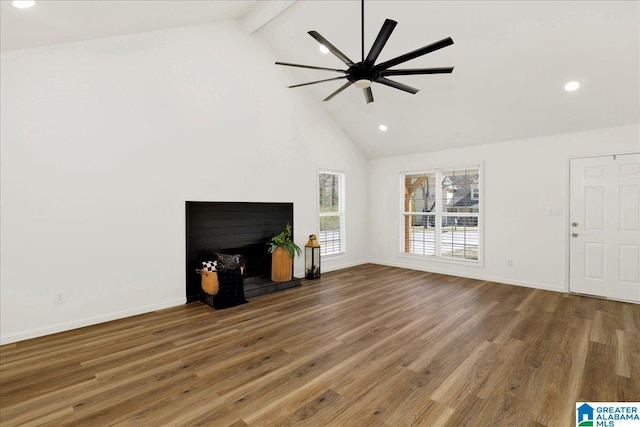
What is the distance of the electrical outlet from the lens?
11.0 ft

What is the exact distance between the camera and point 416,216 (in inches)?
265

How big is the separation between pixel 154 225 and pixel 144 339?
145cm

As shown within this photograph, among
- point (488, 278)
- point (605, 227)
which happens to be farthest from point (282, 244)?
point (605, 227)

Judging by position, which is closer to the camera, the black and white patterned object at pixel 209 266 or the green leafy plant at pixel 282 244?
the black and white patterned object at pixel 209 266

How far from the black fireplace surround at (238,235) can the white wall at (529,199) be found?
3369mm

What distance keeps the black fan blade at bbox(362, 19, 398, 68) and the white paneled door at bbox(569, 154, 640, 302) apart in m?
3.98

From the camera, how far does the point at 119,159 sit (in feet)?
12.3

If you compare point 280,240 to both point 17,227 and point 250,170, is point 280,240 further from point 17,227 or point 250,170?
point 17,227

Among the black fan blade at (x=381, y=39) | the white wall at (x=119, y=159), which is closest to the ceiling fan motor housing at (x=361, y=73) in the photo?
the black fan blade at (x=381, y=39)

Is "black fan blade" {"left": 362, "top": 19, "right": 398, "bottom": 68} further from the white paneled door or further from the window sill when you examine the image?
the window sill

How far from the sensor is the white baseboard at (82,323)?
3.16 meters

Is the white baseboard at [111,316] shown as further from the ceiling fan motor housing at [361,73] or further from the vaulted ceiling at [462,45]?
the ceiling fan motor housing at [361,73]

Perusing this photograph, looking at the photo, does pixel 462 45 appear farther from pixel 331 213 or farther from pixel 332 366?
pixel 332 366

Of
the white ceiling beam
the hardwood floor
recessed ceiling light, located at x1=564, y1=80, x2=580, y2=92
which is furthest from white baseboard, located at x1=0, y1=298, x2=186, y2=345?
recessed ceiling light, located at x1=564, y1=80, x2=580, y2=92
